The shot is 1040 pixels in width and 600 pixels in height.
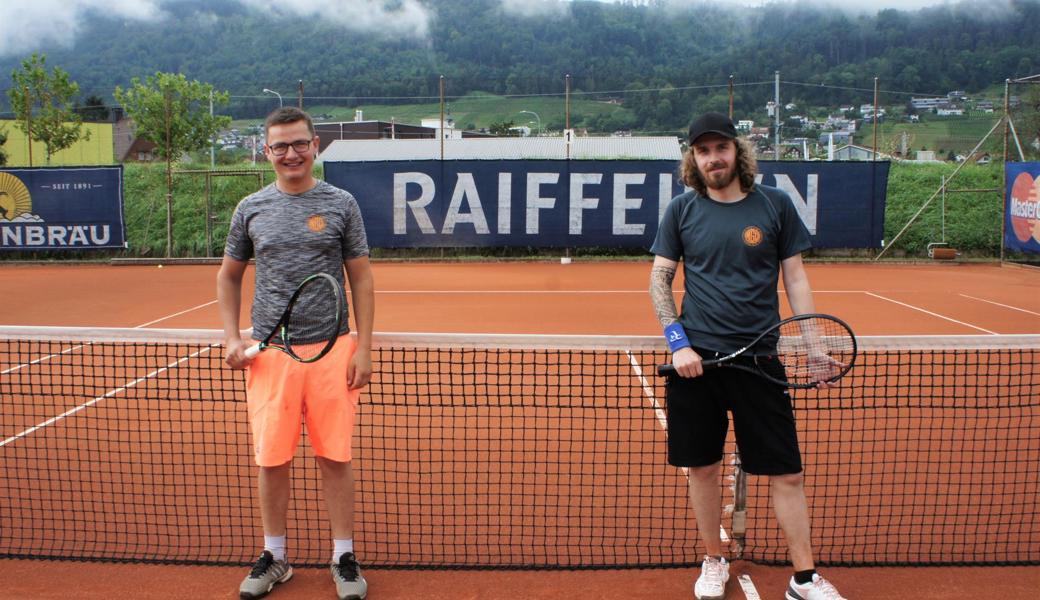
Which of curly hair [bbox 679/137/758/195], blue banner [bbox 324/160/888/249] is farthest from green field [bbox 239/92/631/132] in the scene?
curly hair [bbox 679/137/758/195]

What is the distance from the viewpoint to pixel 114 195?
63.8 feet

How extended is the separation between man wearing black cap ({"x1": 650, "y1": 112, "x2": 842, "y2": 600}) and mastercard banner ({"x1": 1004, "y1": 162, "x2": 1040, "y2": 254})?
52.5 feet

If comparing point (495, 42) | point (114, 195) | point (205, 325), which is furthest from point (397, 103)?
point (205, 325)

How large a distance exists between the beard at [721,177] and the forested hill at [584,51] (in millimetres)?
58693

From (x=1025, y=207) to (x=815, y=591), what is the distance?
16.7 metres

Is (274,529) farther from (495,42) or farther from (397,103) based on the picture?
(495,42)

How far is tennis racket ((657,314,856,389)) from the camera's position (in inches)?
127

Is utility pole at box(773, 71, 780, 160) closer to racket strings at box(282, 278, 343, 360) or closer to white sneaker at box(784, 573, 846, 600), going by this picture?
white sneaker at box(784, 573, 846, 600)

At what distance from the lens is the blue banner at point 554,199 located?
1906cm

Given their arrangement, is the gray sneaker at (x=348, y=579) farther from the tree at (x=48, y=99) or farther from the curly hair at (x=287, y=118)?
the tree at (x=48, y=99)

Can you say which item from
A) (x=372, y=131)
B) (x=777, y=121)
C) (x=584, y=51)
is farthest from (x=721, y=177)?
(x=584, y=51)

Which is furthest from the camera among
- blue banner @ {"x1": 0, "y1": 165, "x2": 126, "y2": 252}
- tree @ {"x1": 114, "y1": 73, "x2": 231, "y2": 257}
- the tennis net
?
tree @ {"x1": 114, "y1": 73, "x2": 231, "y2": 257}

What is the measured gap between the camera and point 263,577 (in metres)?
3.49

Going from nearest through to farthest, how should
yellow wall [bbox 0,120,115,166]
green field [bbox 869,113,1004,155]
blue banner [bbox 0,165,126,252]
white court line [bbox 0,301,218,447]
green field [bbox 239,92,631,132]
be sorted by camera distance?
white court line [bbox 0,301,218,447], blue banner [bbox 0,165,126,252], green field [bbox 869,113,1004,155], yellow wall [bbox 0,120,115,166], green field [bbox 239,92,631,132]
